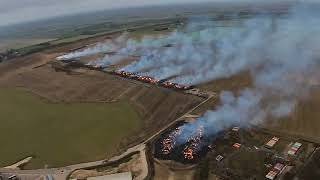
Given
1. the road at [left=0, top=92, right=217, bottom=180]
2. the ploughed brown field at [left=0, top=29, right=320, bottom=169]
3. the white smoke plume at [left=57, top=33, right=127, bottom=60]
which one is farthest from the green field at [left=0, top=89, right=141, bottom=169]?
the white smoke plume at [left=57, top=33, right=127, bottom=60]

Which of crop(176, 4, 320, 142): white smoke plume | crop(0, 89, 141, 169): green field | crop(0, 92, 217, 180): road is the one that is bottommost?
crop(0, 92, 217, 180): road

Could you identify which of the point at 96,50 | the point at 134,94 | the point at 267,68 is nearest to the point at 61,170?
the point at 134,94

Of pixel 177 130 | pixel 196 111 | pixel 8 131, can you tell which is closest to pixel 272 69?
pixel 196 111

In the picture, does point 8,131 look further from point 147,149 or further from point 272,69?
point 272,69

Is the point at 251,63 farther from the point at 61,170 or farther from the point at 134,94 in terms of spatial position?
the point at 61,170

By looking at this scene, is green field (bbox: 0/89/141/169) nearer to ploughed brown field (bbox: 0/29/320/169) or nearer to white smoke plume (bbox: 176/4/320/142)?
ploughed brown field (bbox: 0/29/320/169)

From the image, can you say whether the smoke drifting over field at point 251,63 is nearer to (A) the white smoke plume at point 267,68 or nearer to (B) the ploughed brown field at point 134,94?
(A) the white smoke plume at point 267,68

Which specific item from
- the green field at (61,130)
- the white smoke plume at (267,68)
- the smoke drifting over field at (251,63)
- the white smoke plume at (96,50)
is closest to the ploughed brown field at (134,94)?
the green field at (61,130)
